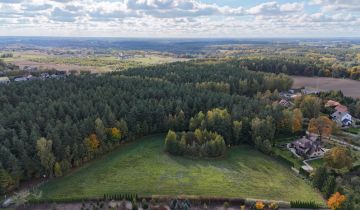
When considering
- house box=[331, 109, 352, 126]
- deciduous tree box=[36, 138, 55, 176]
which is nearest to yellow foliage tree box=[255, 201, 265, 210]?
deciduous tree box=[36, 138, 55, 176]

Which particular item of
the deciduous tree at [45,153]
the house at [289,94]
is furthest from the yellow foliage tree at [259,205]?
the house at [289,94]

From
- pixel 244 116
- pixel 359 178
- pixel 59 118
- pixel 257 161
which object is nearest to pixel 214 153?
pixel 257 161

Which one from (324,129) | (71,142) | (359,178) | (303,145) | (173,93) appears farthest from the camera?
(173,93)

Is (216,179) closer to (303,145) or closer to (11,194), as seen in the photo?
(303,145)

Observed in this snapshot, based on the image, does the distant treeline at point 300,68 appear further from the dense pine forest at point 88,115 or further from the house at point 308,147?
the house at point 308,147

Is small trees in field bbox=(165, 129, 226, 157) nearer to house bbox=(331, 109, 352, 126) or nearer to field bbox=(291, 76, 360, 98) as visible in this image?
house bbox=(331, 109, 352, 126)

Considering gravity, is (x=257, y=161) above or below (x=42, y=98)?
below
